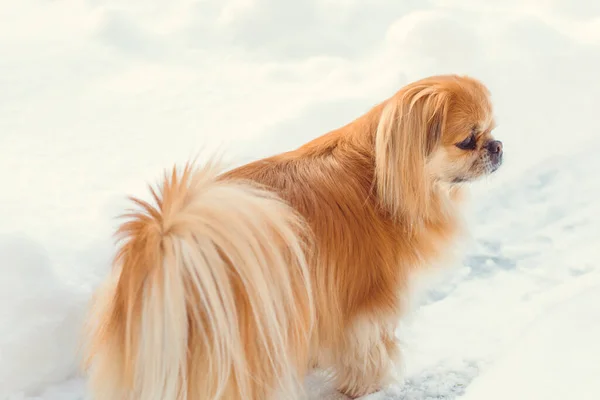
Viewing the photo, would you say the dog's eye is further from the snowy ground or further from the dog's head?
the snowy ground

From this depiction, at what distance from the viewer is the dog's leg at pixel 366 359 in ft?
5.84

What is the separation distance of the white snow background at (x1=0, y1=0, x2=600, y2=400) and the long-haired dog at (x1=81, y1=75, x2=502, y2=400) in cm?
20

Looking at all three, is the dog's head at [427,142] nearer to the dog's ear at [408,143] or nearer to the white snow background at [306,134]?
the dog's ear at [408,143]

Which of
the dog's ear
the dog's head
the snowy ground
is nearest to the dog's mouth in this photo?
the dog's head

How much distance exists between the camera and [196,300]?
1276 millimetres

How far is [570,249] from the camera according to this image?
2.49 m

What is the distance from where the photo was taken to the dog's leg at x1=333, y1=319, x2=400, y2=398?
178cm

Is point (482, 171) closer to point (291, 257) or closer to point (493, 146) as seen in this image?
point (493, 146)

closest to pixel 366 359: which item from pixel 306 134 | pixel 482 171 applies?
pixel 482 171

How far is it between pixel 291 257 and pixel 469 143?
25.6 inches

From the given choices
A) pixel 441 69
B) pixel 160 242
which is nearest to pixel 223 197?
pixel 160 242

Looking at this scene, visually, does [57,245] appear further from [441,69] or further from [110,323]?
[441,69]

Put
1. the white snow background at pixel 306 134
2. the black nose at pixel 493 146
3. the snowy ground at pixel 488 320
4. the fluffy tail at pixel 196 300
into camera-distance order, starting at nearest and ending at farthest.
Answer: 1. the fluffy tail at pixel 196 300
2. the snowy ground at pixel 488 320
3. the black nose at pixel 493 146
4. the white snow background at pixel 306 134

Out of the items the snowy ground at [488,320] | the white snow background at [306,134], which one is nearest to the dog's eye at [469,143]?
the white snow background at [306,134]
